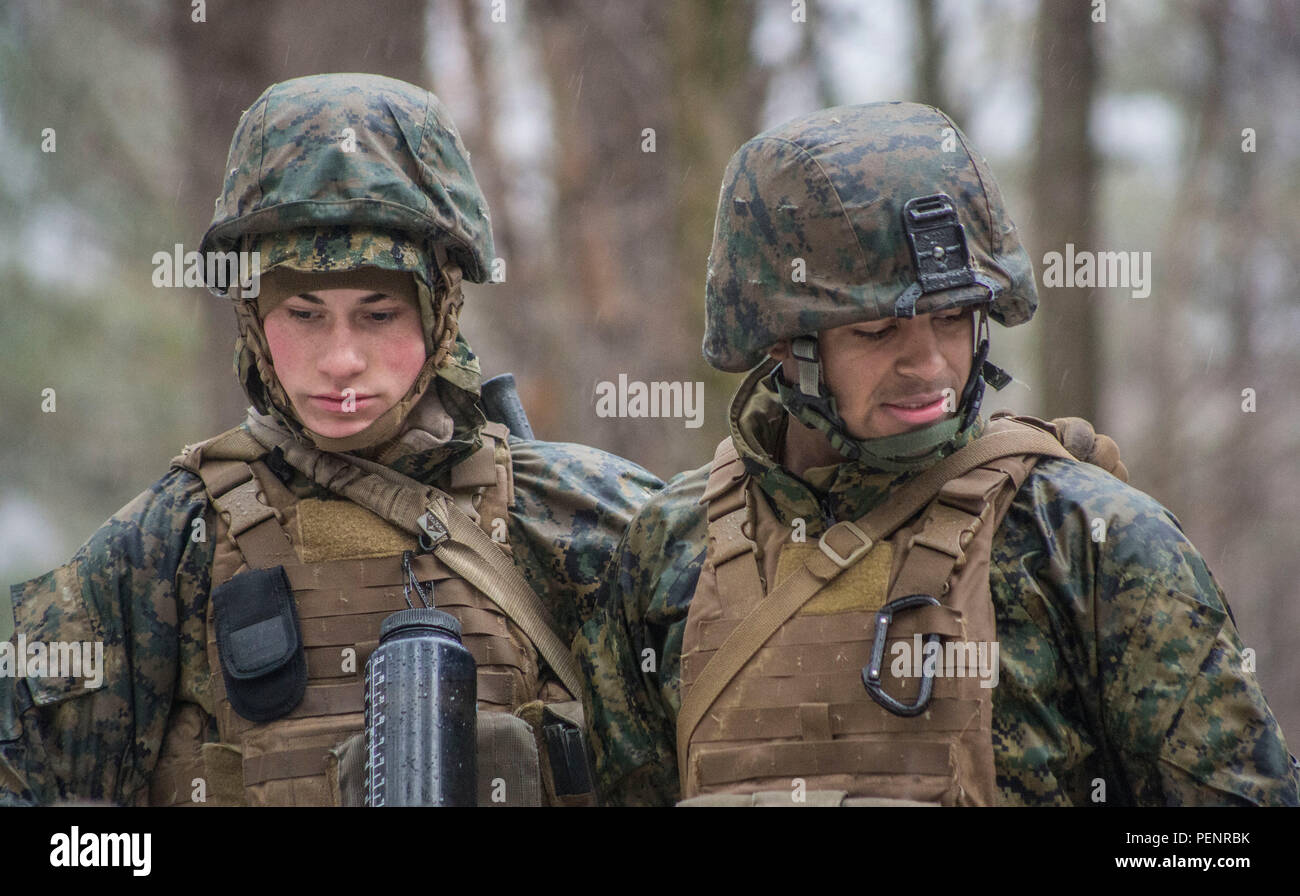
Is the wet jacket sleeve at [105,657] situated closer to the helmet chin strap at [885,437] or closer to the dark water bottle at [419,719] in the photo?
the dark water bottle at [419,719]

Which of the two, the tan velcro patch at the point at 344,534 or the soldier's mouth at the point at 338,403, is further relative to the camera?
the tan velcro patch at the point at 344,534

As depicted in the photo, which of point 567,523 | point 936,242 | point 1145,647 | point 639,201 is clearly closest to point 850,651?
point 1145,647

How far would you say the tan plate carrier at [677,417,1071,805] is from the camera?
3410mm

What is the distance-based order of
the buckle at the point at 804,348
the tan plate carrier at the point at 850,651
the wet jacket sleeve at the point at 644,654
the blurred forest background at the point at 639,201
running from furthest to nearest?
A: the blurred forest background at the point at 639,201 → the wet jacket sleeve at the point at 644,654 → the buckle at the point at 804,348 → the tan plate carrier at the point at 850,651

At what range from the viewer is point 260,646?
13.8 ft

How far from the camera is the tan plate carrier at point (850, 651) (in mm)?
3410

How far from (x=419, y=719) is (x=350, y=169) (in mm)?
1566

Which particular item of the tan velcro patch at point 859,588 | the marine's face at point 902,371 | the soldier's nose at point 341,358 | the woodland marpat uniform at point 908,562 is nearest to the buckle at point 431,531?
the soldier's nose at point 341,358

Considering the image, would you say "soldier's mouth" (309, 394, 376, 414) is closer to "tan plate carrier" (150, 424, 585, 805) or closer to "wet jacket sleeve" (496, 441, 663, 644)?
"tan plate carrier" (150, 424, 585, 805)

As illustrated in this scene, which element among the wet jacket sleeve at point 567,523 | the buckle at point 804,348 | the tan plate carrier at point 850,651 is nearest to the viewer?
the tan plate carrier at point 850,651

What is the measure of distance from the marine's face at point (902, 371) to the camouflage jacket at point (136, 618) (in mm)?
1188

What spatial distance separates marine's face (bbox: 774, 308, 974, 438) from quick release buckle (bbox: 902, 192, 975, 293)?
0.31ft
